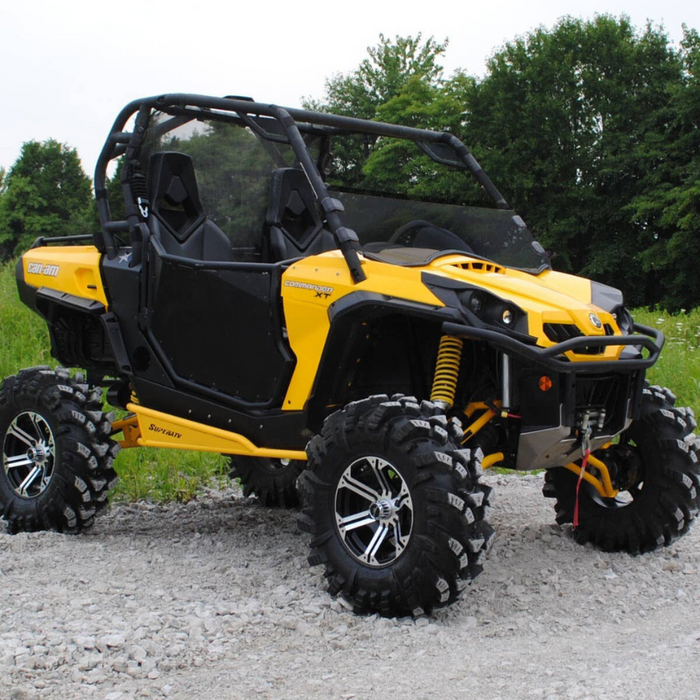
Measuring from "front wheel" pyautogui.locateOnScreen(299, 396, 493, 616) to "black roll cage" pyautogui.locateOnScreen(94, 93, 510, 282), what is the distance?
3.69ft

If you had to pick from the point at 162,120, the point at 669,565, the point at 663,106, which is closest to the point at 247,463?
the point at 162,120

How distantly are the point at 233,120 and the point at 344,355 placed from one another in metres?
1.63

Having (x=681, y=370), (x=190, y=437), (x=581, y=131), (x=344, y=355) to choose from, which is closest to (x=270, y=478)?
(x=190, y=437)

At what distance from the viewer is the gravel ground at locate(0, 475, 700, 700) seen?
3270mm

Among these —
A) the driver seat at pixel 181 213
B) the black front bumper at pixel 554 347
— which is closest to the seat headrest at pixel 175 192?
the driver seat at pixel 181 213

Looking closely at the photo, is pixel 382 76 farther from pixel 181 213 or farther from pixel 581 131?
pixel 181 213

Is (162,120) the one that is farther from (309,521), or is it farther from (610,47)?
(610,47)

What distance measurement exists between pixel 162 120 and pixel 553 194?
78.5 ft

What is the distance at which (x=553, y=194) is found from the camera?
2802 cm

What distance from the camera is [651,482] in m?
4.76

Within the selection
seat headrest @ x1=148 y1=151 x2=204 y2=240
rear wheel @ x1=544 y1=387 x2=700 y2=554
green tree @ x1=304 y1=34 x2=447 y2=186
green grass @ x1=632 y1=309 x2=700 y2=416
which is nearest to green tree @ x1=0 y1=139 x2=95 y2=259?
green tree @ x1=304 y1=34 x2=447 y2=186

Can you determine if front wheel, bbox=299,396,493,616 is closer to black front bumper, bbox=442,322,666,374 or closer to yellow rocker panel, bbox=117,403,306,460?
black front bumper, bbox=442,322,666,374

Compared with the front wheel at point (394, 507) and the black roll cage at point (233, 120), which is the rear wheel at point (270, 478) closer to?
the black roll cage at point (233, 120)

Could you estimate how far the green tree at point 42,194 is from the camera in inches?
2067
